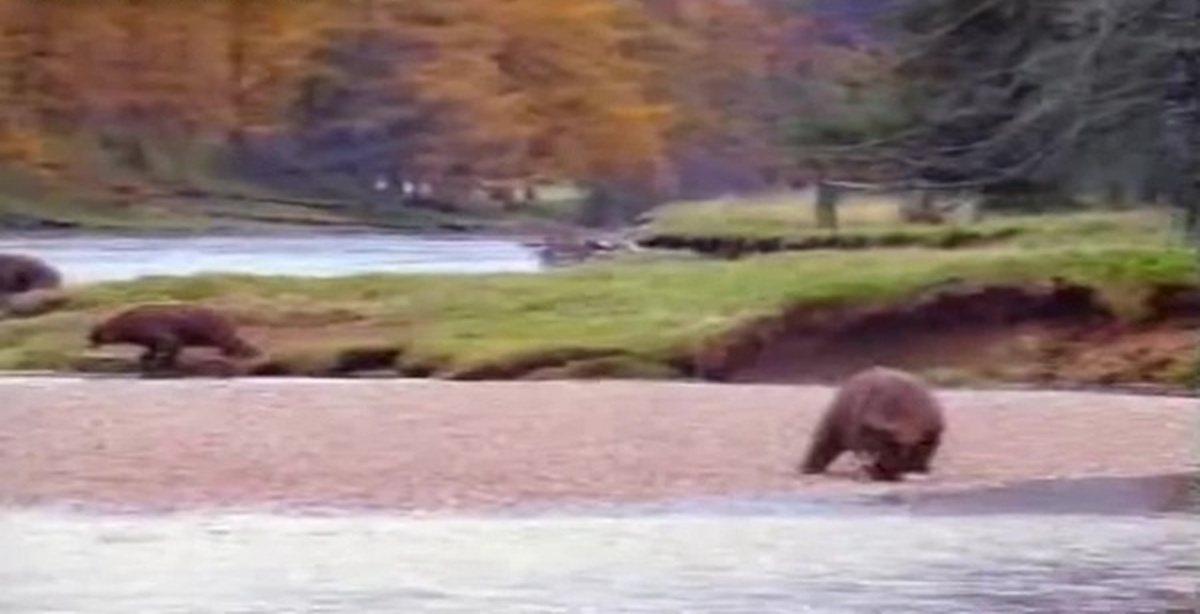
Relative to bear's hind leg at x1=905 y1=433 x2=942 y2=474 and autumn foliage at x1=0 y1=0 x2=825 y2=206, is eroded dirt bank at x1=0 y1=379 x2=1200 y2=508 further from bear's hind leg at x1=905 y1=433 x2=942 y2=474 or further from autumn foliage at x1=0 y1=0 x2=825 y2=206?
autumn foliage at x1=0 y1=0 x2=825 y2=206

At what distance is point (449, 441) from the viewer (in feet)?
13.6

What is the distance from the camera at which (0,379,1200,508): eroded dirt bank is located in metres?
4.05

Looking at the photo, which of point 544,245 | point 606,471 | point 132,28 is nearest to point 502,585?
point 606,471

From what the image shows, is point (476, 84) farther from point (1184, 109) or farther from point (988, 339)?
point (1184, 109)

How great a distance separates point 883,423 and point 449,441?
0.63m

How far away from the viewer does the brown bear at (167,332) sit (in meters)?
4.16

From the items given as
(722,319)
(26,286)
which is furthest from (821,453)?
(26,286)

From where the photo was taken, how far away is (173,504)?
4.04 metres

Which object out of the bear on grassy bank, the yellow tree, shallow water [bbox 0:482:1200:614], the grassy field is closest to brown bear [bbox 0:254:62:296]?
the bear on grassy bank

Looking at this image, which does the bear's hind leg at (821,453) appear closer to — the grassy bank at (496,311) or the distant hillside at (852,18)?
the grassy bank at (496,311)

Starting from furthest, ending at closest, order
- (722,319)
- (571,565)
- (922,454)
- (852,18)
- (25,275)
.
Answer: (922,454)
(722,319)
(852,18)
(25,275)
(571,565)

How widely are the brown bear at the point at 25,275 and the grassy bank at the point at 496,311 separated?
7 cm

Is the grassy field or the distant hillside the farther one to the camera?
the grassy field

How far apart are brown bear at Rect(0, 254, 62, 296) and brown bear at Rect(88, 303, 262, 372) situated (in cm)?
13
